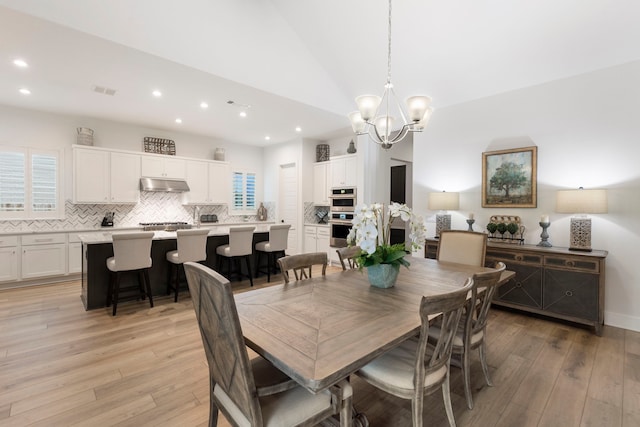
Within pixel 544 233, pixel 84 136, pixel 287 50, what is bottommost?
pixel 544 233

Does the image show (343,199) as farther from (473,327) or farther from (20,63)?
(20,63)

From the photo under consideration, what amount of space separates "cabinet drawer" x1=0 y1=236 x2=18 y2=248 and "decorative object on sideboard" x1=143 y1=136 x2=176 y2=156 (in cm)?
248

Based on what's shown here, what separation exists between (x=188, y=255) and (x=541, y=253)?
4.18 m

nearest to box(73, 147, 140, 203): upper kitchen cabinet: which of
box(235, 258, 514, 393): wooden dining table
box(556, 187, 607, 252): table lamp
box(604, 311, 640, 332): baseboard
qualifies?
box(235, 258, 514, 393): wooden dining table

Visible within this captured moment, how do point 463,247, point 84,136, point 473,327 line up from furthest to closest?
point 84,136, point 463,247, point 473,327

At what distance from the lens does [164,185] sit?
5.88m

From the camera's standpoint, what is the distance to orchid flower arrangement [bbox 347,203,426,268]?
184 cm

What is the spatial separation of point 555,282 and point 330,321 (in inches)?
120

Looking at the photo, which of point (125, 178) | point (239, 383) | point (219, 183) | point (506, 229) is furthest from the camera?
point (219, 183)

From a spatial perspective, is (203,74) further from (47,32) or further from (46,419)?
(46,419)

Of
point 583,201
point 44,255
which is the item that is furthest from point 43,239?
point 583,201

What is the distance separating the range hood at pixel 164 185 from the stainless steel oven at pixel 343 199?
302 cm

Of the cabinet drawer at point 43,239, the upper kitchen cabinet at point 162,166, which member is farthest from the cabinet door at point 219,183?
the cabinet drawer at point 43,239

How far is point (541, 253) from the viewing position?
3311 millimetres
